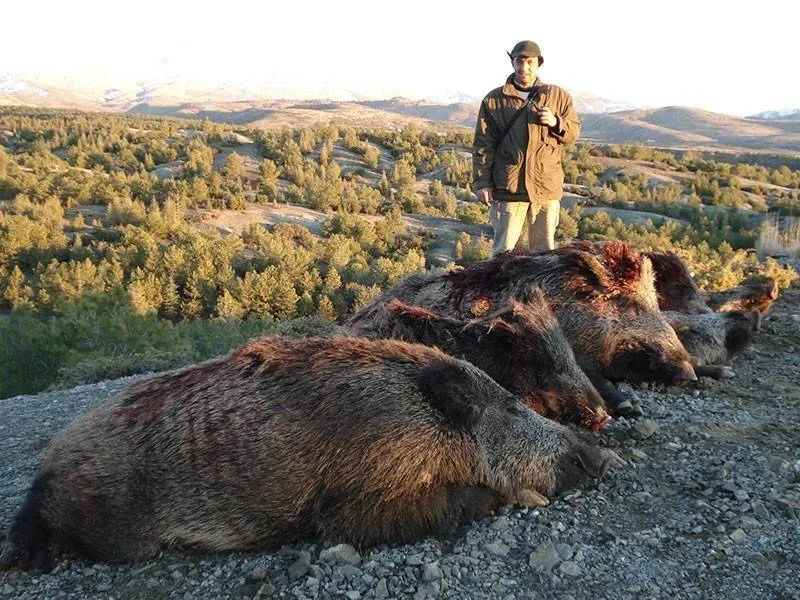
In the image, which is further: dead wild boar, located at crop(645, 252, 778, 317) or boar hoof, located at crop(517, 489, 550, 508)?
dead wild boar, located at crop(645, 252, 778, 317)

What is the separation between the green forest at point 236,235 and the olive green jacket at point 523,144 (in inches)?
167

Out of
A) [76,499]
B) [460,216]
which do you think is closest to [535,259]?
[76,499]

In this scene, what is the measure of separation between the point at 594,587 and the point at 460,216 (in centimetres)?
1973

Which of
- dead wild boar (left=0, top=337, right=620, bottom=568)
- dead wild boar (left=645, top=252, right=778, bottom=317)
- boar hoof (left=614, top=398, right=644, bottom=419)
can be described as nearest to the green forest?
dead wild boar (left=645, top=252, right=778, bottom=317)

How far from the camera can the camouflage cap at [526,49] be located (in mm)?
6500

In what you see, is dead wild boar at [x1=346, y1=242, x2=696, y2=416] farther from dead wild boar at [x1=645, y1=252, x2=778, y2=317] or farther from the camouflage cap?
the camouflage cap

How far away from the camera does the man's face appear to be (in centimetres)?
659

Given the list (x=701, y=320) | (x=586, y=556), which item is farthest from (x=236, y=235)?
(x=586, y=556)

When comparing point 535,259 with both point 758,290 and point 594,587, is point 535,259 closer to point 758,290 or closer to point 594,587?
point 594,587

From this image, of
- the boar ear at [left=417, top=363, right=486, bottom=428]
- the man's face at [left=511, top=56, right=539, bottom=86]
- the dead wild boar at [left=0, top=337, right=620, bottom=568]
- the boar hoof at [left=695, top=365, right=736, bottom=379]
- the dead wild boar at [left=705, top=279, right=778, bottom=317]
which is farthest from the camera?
the dead wild boar at [left=705, top=279, right=778, bottom=317]

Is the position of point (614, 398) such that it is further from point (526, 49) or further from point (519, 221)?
point (526, 49)

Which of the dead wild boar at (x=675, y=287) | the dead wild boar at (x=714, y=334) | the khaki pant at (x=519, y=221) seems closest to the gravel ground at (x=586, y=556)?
the dead wild boar at (x=714, y=334)

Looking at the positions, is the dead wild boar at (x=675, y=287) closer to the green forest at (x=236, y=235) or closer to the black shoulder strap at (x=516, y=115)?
the black shoulder strap at (x=516, y=115)

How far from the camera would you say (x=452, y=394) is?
11.6ft
